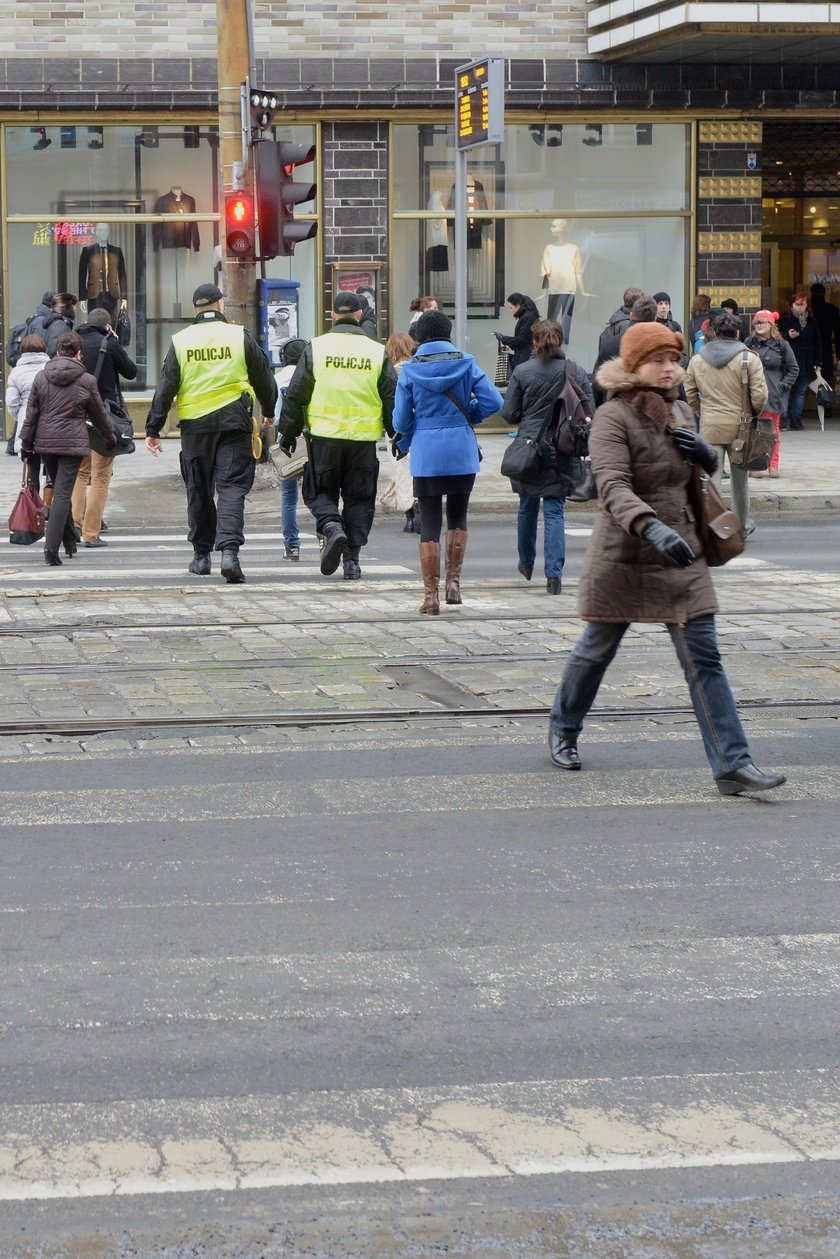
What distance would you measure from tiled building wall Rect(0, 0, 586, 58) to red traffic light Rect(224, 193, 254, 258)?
6.61 meters

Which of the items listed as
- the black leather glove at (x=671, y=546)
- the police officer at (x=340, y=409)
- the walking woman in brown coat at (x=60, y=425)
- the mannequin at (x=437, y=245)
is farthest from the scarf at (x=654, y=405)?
the mannequin at (x=437, y=245)

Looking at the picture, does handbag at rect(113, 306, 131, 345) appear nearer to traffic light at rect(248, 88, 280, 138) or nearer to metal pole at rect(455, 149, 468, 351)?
metal pole at rect(455, 149, 468, 351)

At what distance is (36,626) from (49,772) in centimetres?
339

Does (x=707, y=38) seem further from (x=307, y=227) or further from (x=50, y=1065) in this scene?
(x=50, y=1065)

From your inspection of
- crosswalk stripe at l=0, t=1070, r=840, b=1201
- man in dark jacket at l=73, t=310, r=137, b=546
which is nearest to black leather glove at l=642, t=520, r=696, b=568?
crosswalk stripe at l=0, t=1070, r=840, b=1201

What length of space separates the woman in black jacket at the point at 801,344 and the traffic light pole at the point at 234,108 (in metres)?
10.0

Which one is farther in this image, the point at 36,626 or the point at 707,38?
the point at 707,38

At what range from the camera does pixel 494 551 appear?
46.6ft

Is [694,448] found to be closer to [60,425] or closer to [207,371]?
[207,371]

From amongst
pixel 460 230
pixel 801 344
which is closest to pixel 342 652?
pixel 460 230

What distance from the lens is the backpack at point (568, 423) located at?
11.4 metres

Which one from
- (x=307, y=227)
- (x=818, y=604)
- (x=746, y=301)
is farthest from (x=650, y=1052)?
(x=746, y=301)

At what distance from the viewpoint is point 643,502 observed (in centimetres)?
646

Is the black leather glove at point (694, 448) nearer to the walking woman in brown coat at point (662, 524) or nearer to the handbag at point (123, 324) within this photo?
the walking woman in brown coat at point (662, 524)
